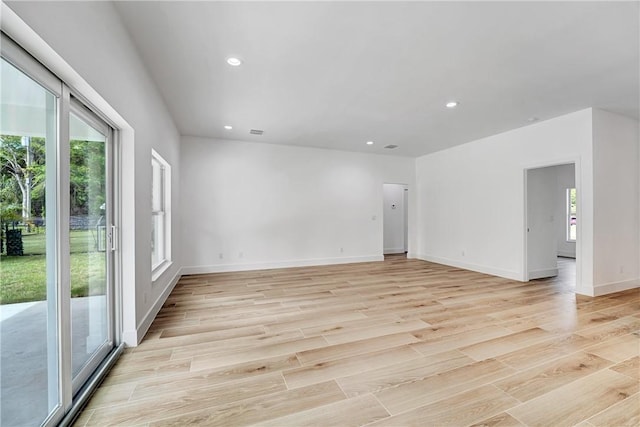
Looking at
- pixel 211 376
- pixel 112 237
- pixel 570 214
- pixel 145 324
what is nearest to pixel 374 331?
pixel 211 376

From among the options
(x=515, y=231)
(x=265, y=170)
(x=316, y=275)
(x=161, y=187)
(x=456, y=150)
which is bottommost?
(x=316, y=275)

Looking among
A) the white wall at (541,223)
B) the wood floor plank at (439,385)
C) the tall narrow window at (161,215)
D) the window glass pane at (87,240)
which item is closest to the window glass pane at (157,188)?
the tall narrow window at (161,215)

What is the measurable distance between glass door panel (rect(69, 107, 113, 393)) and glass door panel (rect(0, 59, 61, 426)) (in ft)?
0.88

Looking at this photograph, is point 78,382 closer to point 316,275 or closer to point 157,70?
point 157,70

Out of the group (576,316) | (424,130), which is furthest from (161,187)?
(576,316)

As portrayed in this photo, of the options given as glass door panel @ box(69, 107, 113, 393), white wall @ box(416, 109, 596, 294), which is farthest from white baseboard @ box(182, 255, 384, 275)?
glass door panel @ box(69, 107, 113, 393)

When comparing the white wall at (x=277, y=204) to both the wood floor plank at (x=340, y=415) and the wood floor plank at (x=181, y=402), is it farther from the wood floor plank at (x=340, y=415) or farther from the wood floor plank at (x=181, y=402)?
the wood floor plank at (x=340, y=415)

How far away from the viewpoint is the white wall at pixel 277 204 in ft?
17.5

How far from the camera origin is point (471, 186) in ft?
18.5

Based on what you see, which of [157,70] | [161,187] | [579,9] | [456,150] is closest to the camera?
[579,9]

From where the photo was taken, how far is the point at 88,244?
1.98 meters

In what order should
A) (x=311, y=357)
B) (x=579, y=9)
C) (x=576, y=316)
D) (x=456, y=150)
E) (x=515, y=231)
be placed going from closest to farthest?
(x=579, y=9) → (x=311, y=357) → (x=576, y=316) → (x=515, y=231) → (x=456, y=150)

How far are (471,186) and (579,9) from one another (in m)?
4.00

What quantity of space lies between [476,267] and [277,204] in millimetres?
4296
